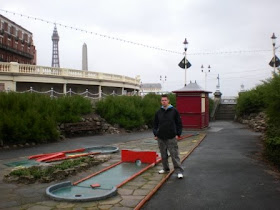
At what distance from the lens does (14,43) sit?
63.9 m

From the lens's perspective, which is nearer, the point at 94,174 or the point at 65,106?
the point at 94,174

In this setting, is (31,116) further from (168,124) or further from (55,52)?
(55,52)

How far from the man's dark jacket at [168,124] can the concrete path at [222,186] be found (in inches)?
39.2

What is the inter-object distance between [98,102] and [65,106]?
358 centimetres

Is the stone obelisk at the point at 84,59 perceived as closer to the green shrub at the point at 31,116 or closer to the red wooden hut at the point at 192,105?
the red wooden hut at the point at 192,105

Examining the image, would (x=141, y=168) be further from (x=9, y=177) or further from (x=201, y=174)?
(x=9, y=177)

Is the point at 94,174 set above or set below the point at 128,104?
below

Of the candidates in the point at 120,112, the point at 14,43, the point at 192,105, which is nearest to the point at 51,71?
the point at 120,112

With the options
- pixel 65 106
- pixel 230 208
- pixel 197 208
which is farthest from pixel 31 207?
pixel 65 106

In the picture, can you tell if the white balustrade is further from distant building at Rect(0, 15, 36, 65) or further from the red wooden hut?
distant building at Rect(0, 15, 36, 65)

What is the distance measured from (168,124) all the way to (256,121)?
14451mm

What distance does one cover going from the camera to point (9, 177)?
698cm

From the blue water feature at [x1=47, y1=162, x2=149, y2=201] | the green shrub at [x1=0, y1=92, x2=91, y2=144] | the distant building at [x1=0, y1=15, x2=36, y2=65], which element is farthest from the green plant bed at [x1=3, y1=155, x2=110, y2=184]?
the distant building at [x1=0, y1=15, x2=36, y2=65]

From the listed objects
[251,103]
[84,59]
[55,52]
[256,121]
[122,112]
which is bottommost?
[256,121]
